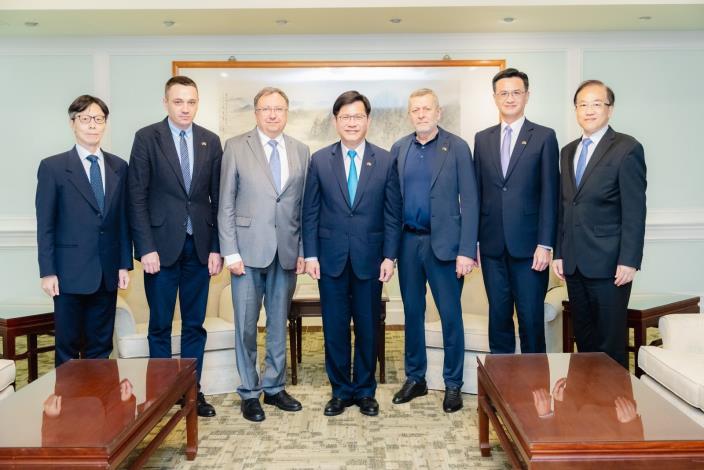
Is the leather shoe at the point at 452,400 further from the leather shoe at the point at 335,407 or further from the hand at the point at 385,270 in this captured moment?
the hand at the point at 385,270

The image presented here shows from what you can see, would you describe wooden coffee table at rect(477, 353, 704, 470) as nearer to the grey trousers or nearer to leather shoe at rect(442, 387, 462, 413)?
leather shoe at rect(442, 387, 462, 413)

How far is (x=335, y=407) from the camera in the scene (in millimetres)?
3305

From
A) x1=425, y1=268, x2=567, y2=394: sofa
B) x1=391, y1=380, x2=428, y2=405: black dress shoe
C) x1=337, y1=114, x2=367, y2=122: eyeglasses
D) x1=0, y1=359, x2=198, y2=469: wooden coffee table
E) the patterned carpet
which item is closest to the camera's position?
x1=0, y1=359, x2=198, y2=469: wooden coffee table

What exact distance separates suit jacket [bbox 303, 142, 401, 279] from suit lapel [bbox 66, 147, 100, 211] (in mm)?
1062

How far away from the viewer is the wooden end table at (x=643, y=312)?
11.7 ft

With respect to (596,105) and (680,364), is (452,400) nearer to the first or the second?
(680,364)

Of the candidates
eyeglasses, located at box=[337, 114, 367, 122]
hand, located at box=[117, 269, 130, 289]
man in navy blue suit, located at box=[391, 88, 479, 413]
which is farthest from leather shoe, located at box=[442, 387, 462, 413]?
hand, located at box=[117, 269, 130, 289]

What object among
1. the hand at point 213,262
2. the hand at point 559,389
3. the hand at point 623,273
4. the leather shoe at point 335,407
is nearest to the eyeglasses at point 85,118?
the hand at point 213,262

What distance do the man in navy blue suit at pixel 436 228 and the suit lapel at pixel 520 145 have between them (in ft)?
0.65

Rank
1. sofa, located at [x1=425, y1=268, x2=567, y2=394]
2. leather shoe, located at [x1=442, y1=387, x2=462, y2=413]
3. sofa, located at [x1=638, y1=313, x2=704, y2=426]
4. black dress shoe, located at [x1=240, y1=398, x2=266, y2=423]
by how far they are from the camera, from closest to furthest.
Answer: sofa, located at [x1=638, y1=313, x2=704, y2=426]
black dress shoe, located at [x1=240, y1=398, x2=266, y2=423]
leather shoe, located at [x1=442, y1=387, x2=462, y2=413]
sofa, located at [x1=425, y1=268, x2=567, y2=394]

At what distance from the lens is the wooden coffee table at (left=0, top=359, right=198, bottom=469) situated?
1.85m

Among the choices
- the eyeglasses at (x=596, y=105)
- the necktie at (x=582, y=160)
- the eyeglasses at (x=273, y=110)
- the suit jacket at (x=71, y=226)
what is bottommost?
the suit jacket at (x=71, y=226)

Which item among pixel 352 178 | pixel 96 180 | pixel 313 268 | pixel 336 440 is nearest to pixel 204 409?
pixel 336 440

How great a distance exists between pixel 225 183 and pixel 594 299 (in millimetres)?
1948
